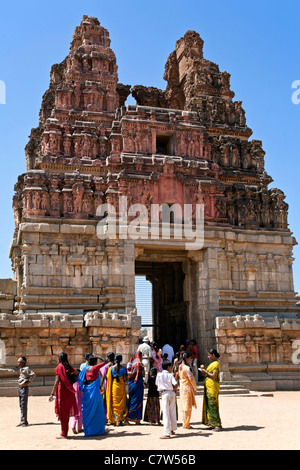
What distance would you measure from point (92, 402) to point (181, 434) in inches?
76.5

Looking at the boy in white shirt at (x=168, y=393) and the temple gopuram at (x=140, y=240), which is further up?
the temple gopuram at (x=140, y=240)

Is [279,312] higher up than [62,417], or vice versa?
[279,312]

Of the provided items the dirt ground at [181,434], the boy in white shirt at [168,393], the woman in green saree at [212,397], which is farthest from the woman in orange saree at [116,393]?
the woman in green saree at [212,397]

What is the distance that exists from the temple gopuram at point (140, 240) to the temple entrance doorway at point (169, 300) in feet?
0.33

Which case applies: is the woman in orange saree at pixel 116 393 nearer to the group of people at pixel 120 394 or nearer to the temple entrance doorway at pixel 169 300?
the group of people at pixel 120 394

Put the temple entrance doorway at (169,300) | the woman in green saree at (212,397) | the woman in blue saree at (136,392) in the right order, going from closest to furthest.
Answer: the woman in green saree at (212,397)
the woman in blue saree at (136,392)
the temple entrance doorway at (169,300)

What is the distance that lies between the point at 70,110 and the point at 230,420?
16.7 meters

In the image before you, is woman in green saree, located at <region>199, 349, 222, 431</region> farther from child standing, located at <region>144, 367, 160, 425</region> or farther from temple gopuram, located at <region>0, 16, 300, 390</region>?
temple gopuram, located at <region>0, 16, 300, 390</region>

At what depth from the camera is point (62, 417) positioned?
1057cm

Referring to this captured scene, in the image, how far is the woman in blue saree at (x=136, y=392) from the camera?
40.4ft

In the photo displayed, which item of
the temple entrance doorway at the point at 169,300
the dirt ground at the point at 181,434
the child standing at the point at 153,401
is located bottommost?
the dirt ground at the point at 181,434

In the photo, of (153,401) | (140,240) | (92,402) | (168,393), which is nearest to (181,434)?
(168,393)

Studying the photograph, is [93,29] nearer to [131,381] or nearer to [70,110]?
[70,110]
